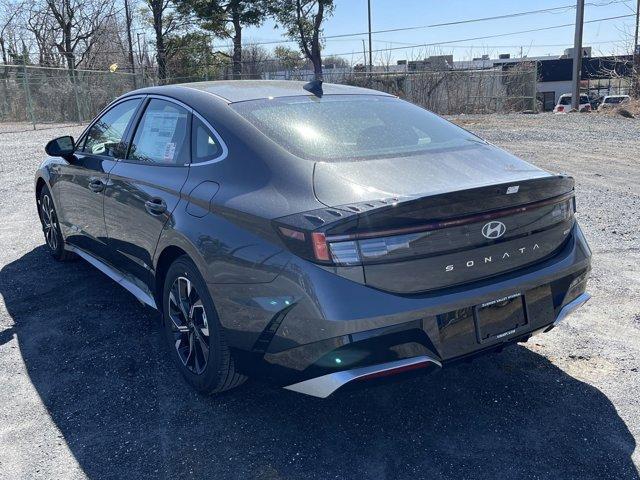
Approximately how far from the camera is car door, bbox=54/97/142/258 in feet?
13.8

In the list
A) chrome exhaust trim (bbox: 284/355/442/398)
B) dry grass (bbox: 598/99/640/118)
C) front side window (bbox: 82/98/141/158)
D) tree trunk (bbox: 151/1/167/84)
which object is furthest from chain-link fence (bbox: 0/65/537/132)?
chrome exhaust trim (bbox: 284/355/442/398)

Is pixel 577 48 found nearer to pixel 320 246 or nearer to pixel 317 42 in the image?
A: pixel 317 42

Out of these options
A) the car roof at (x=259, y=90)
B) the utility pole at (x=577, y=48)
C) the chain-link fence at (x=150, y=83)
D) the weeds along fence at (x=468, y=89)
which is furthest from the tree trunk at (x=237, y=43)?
the car roof at (x=259, y=90)

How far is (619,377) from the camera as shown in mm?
3311

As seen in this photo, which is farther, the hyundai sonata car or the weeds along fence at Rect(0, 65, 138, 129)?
the weeds along fence at Rect(0, 65, 138, 129)

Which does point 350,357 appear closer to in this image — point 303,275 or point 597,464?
point 303,275

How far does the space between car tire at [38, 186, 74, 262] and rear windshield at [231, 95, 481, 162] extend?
289cm

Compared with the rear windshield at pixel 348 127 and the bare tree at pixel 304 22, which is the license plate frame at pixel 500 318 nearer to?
the rear windshield at pixel 348 127

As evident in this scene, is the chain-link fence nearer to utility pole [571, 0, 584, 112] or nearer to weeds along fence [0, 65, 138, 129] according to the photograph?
weeds along fence [0, 65, 138, 129]

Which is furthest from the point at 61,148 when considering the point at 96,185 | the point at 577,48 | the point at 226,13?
the point at 226,13

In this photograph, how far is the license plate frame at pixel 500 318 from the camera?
267 centimetres

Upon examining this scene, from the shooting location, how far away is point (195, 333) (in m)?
3.19

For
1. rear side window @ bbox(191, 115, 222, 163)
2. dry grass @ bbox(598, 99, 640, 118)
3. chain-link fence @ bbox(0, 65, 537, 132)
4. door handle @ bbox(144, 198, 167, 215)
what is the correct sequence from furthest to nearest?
chain-link fence @ bbox(0, 65, 537, 132) < dry grass @ bbox(598, 99, 640, 118) < door handle @ bbox(144, 198, 167, 215) < rear side window @ bbox(191, 115, 222, 163)

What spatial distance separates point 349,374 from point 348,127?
1.46 m
